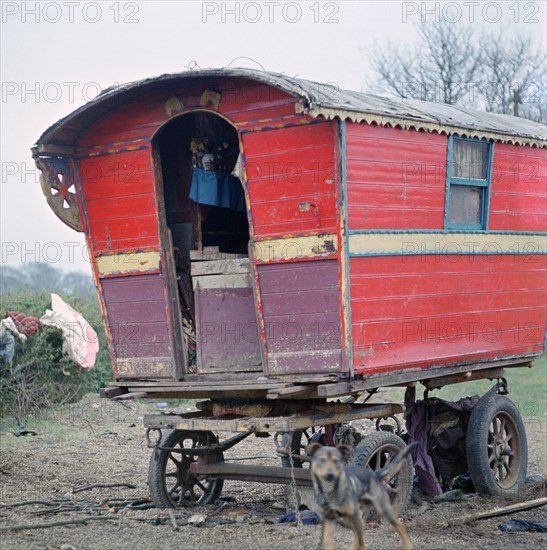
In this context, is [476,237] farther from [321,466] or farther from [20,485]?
[20,485]

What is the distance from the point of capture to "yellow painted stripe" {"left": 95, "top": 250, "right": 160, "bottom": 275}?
8.55m

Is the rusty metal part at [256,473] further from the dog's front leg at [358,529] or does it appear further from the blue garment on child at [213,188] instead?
the blue garment on child at [213,188]

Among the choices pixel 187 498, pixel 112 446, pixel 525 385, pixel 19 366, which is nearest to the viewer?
pixel 187 498

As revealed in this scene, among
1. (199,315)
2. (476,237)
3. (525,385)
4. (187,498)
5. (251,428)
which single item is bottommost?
(525,385)

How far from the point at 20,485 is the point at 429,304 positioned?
4.46 m

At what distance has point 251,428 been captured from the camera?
7664 mm

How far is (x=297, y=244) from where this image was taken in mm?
7750

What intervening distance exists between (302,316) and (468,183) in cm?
239

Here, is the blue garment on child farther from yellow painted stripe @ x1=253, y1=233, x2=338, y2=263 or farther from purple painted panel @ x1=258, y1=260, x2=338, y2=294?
purple painted panel @ x1=258, y1=260, x2=338, y2=294

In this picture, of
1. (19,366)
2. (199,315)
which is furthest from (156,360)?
(19,366)

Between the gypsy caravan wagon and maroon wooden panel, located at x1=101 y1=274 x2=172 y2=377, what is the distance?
2cm

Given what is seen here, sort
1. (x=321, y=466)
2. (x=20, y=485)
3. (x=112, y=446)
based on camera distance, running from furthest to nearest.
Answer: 1. (x=112, y=446)
2. (x=20, y=485)
3. (x=321, y=466)

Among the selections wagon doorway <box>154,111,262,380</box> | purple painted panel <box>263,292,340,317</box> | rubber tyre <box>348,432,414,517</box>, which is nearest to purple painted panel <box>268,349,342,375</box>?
purple painted panel <box>263,292,340,317</box>

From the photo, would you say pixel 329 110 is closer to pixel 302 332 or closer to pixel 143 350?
pixel 302 332
